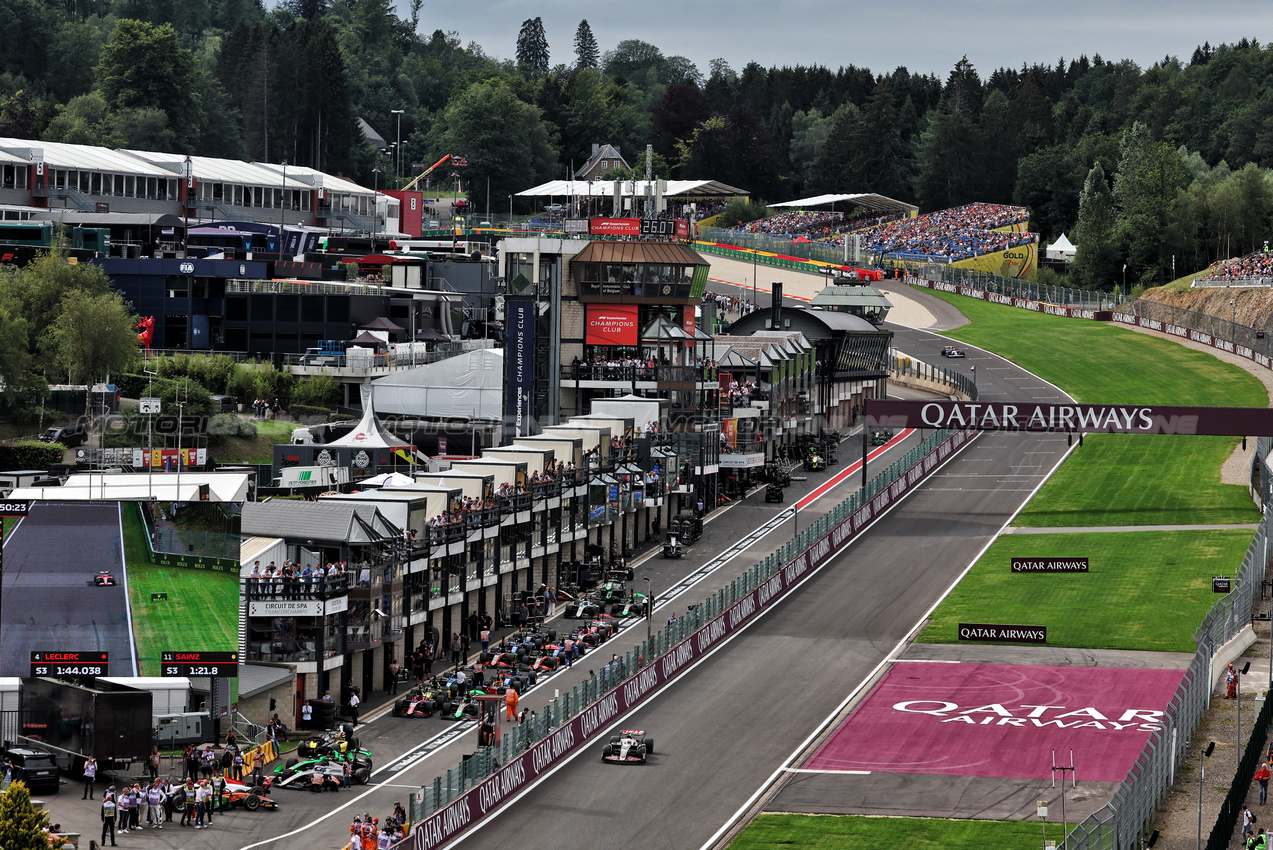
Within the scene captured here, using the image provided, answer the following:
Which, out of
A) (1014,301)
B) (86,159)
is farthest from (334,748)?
(1014,301)

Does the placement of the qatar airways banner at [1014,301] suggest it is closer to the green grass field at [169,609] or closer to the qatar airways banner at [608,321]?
the qatar airways banner at [608,321]

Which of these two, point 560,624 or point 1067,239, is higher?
point 1067,239

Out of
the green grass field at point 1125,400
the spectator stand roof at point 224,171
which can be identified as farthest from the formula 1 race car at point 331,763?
the spectator stand roof at point 224,171

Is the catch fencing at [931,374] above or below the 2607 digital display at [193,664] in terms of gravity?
above

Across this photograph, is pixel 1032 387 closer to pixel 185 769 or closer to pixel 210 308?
pixel 210 308

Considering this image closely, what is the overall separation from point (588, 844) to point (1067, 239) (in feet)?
529

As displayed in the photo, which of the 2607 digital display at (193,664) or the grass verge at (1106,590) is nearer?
the 2607 digital display at (193,664)

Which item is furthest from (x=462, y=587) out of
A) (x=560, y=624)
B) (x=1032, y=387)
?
(x=1032, y=387)

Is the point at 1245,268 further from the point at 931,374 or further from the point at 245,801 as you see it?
the point at 245,801

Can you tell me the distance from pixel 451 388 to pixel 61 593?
5573 centimetres

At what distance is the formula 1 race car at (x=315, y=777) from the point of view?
173ft

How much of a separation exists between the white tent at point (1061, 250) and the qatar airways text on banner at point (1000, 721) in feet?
429

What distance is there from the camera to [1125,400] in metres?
127

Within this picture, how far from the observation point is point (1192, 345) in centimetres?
14375
